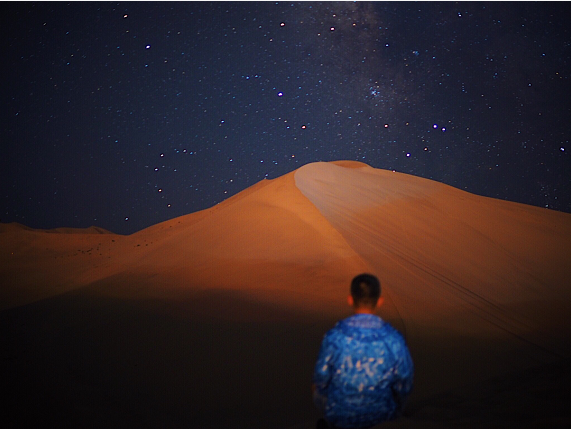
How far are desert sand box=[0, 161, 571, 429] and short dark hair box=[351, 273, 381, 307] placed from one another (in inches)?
48.3

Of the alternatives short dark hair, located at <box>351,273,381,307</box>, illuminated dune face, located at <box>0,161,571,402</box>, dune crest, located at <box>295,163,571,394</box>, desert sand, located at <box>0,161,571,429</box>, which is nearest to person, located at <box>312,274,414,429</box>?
short dark hair, located at <box>351,273,381,307</box>

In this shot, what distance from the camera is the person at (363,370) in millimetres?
2178

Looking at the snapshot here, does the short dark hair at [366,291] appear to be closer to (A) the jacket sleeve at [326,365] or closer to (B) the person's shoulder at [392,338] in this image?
(B) the person's shoulder at [392,338]

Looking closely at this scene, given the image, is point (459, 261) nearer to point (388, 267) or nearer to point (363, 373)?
point (388, 267)

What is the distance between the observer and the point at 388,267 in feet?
25.7

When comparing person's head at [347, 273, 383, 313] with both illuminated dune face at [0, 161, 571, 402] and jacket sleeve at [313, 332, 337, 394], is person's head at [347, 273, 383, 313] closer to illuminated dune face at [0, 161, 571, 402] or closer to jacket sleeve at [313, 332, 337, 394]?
jacket sleeve at [313, 332, 337, 394]

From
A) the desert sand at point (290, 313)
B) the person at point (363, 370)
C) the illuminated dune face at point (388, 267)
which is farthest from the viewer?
the illuminated dune face at point (388, 267)

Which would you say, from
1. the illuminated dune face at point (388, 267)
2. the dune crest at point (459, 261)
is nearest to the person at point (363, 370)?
the illuminated dune face at point (388, 267)

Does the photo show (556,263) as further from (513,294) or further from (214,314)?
(214,314)

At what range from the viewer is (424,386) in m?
4.47

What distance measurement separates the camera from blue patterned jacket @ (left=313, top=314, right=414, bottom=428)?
2178 millimetres

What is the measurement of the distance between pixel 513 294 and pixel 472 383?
4253 mm

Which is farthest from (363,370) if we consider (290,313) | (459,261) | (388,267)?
(459,261)

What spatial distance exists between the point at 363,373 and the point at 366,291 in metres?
0.44
